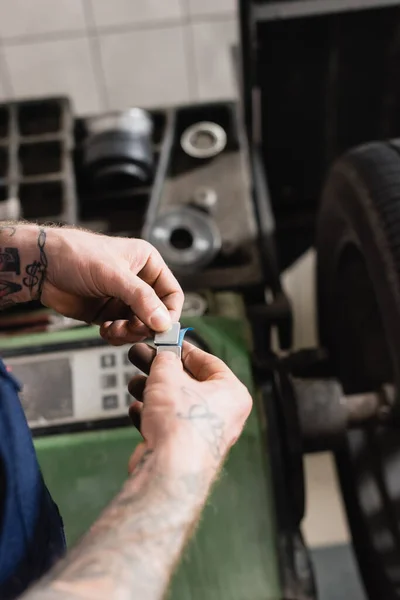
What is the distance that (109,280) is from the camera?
57 cm

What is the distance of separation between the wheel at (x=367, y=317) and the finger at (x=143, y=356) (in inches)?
14.1

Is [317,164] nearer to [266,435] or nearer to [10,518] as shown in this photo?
[266,435]

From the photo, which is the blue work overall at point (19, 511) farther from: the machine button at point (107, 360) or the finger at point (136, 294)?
the machine button at point (107, 360)

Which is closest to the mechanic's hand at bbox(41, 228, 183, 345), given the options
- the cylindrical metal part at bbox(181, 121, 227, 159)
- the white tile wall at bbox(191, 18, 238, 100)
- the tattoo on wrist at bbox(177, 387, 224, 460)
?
the tattoo on wrist at bbox(177, 387, 224, 460)

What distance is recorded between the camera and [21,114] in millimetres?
1273

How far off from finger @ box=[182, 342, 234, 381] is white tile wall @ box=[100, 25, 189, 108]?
1295 millimetres

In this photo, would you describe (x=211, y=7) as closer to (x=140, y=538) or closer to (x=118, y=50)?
(x=118, y=50)

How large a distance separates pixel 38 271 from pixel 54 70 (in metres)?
1.22

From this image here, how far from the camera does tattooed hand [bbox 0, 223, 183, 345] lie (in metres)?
0.58

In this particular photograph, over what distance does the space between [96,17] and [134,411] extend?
131cm

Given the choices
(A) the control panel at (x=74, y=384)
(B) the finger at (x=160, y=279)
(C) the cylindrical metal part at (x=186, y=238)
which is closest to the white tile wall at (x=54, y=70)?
(C) the cylindrical metal part at (x=186, y=238)

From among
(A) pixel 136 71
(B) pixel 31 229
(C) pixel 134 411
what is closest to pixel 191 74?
(A) pixel 136 71

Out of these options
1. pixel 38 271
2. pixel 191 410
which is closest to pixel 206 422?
pixel 191 410

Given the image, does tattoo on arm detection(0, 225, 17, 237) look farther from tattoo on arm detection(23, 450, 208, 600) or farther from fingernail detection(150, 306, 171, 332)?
tattoo on arm detection(23, 450, 208, 600)
